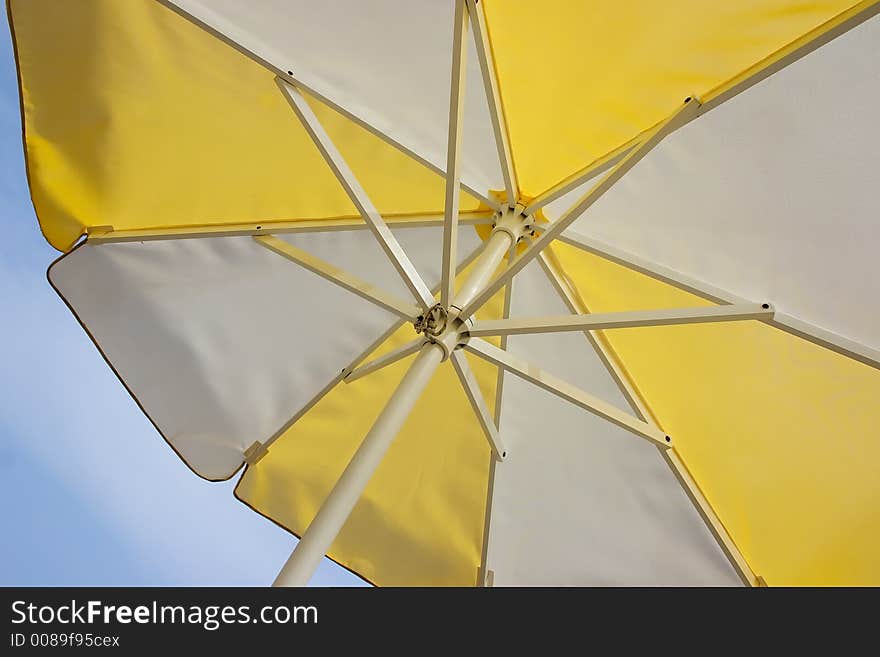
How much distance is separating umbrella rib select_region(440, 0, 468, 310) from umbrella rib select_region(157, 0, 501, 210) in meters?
0.55

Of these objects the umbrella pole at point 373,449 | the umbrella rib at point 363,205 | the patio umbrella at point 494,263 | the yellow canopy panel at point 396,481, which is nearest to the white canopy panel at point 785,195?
the patio umbrella at point 494,263

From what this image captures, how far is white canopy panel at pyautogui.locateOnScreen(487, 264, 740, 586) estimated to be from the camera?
3.56 metres

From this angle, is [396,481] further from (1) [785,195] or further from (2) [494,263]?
(1) [785,195]

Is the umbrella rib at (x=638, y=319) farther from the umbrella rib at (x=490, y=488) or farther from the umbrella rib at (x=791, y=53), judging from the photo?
the umbrella rib at (x=490, y=488)

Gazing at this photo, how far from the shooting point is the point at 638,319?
2.51 metres

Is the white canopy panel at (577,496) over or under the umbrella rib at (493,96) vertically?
under

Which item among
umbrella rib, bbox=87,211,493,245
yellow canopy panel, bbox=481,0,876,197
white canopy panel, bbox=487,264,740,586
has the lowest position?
white canopy panel, bbox=487,264,740,586

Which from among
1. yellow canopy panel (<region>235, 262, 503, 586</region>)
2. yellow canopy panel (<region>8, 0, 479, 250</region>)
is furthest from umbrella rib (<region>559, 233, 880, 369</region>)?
yellow canopy panel (<region>235, 262, 503, 586</region>)

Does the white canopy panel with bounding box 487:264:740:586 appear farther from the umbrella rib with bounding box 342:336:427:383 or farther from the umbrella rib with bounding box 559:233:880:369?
the umbrella rib with bounding box 342:336:427:383

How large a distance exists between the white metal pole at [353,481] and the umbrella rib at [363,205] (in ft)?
0.72

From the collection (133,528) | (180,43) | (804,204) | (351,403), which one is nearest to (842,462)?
(804,204)

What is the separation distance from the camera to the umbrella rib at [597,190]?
2.37m

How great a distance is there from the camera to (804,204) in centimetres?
265
